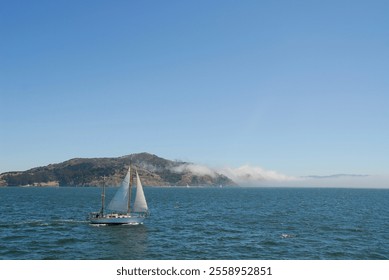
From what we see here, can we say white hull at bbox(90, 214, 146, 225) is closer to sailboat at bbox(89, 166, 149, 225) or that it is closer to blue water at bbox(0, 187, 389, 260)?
sailboat at bbox(89, 166, 149, 225)

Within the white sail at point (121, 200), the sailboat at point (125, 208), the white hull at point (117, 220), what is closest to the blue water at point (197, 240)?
the white hull at point (117, 220)

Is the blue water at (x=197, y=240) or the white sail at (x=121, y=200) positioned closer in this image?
the blue water at (x=197, y=240)

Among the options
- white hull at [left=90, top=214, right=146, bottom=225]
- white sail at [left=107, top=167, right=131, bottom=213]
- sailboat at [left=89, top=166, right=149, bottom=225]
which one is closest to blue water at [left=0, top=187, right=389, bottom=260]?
white hull at [left=90, top=214, right=146, bottom=225]

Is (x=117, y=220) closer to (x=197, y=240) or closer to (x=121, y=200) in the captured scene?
(x=121, y=200)

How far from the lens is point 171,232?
73062mm

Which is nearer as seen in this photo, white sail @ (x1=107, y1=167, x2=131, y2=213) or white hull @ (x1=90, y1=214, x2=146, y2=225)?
white hull @ (x1=90, y1=214, x2=146, y2=225)

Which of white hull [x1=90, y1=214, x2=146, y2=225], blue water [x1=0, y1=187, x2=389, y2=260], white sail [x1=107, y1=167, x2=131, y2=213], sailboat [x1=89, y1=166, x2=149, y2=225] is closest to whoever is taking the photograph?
blue water [x1=0, y1=187, x2=389, y2=260]

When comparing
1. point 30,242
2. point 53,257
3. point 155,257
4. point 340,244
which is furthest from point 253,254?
point 30,242

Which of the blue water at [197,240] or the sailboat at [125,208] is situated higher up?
the sailboat at [125,208]

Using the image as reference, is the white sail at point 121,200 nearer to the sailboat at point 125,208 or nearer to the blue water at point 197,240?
the sailboat at point 125,208

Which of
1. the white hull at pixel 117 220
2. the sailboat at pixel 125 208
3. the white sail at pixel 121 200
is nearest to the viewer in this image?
the white hull at pixel 117 220

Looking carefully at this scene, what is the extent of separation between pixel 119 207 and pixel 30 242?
2768cm

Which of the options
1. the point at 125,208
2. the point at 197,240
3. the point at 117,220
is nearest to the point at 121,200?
the point at 125,208
